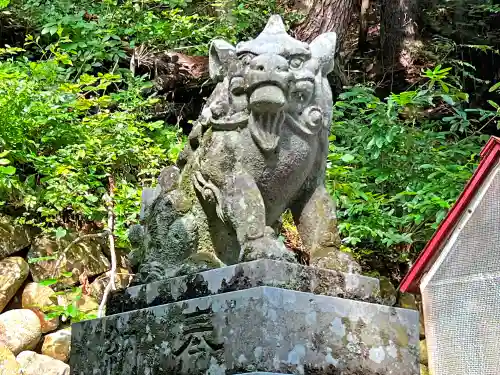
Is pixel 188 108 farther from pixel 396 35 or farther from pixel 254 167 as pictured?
pixel 254 167

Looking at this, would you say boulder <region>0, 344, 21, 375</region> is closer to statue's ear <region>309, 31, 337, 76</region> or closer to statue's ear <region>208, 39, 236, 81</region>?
statue's ear <region>208, 39, 236, 81</region>

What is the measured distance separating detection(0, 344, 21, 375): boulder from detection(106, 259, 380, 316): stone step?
2186 millimetres

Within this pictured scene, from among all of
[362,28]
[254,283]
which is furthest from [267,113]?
[362,28]

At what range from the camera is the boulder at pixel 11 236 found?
4.82 meters

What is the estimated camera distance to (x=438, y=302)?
3.54m

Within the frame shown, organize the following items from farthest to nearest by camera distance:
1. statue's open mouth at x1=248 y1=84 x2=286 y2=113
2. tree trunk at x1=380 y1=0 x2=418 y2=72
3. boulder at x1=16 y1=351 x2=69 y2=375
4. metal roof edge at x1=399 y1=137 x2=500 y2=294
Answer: tree trunk at x1=380 y1=0 x2=418 y2=72
boulder at x1=16 y1=351 x2=69 y2=375
metal roof edge at x1=399 y1=137 x2=500 y2=294
statue's open mouth at x1=248 y1=84 x2=286 y2=113

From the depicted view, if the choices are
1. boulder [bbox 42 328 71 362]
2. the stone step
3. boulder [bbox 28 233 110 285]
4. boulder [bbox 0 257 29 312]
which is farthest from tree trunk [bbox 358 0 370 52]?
the stone step

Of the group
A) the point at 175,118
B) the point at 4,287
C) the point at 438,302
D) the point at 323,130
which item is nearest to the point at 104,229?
the point at 4,287

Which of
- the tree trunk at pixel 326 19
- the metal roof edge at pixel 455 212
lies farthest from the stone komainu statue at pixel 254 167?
the tree trunk at pixel 326 19

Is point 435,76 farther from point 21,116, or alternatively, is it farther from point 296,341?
point 296,341

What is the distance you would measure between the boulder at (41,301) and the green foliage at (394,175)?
87.1 inches

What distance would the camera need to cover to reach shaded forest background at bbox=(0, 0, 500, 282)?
5.01 m

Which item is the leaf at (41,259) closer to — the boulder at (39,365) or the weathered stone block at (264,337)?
the boulder at (39,365)

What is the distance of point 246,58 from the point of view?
233cm
